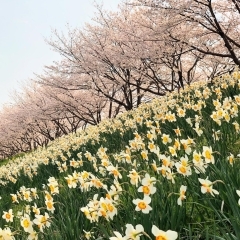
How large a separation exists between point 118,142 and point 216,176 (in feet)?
11.3

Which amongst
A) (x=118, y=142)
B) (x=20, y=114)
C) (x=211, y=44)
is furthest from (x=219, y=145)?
(x=20, y=114)

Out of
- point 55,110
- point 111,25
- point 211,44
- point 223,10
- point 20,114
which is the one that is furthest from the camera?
point 20,114

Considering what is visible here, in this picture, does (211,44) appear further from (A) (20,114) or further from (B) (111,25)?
(A) (20,114)

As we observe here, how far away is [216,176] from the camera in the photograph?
2102 mm

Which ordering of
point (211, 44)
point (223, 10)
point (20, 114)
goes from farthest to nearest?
point (20, 114), point (211, 44), point (223, 10)

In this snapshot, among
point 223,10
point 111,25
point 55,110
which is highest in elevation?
point 111,25

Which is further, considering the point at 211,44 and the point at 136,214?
the point at 211,44

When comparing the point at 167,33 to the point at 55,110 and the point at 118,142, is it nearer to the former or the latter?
the point at 118,142

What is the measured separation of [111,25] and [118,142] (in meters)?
11.5

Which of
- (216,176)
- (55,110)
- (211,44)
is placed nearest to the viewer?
(216,176)

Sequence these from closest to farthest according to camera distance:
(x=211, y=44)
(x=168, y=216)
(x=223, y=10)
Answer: (x=168, y=216) < (x=223, y=10) < (x=211, y=44)

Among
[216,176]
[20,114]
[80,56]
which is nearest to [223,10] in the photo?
[80,56]

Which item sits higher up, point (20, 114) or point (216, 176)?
point (20, 114)

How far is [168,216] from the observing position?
1833mm
